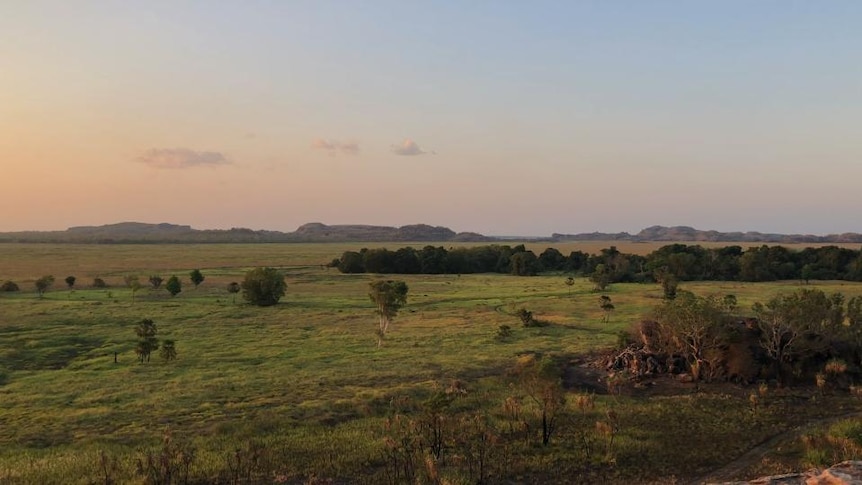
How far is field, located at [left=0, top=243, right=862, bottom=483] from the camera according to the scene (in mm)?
18594

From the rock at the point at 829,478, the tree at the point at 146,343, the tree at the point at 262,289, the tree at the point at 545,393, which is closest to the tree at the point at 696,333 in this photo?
the tree at the point at 545,393

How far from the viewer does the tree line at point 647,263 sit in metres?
102

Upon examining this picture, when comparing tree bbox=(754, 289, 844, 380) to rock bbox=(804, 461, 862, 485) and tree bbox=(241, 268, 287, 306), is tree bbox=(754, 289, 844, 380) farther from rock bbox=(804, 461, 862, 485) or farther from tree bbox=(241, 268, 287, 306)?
tree bbox=(241, 268, 287, 306)

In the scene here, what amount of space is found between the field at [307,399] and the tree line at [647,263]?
154 feet

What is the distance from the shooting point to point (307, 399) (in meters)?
26.2

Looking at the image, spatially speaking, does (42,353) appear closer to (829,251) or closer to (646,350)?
(646,350)

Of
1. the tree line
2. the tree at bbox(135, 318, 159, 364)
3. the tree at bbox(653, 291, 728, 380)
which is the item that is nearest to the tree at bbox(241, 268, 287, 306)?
the tree at bbox(135, 318, 159, 364)

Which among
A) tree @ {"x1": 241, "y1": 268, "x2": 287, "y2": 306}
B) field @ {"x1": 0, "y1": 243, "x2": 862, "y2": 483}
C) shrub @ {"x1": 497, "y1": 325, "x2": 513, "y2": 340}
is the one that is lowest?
field @ {"x1": 0, "y1": 243, "x2": 862, "y2": 483}

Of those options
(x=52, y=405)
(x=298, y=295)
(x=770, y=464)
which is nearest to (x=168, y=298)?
(x=298, y=295)

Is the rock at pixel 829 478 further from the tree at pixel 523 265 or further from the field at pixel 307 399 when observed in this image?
the tree at pixel 523 265

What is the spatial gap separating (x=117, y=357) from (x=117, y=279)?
66140 millimetres

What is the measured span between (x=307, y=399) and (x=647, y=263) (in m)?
97.7

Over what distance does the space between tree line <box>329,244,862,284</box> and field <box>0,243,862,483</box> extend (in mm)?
47045

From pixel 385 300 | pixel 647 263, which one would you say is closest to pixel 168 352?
pixel 385 300
